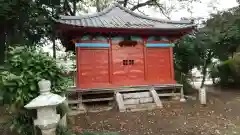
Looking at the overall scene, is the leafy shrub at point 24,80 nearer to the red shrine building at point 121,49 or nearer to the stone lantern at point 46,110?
the stone lantern at point 46,110

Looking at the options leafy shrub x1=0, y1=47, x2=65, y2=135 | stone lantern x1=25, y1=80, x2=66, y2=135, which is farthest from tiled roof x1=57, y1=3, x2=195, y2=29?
stone lantern x1=25, y1=80, x2=66, y2=135

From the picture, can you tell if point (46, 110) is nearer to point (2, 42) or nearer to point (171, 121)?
point (171, 121)

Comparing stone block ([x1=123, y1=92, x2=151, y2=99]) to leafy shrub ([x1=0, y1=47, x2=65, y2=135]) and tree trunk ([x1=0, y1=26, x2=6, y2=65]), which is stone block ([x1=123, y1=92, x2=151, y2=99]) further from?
tree trunk ([x1=0, y1=26, x2=6, y2=65])

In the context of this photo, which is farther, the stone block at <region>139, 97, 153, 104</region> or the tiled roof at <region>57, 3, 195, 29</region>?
the tiled roof at <region>57, 3, 195, 29</region>

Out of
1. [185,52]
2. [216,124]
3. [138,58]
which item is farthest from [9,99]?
[185,52]

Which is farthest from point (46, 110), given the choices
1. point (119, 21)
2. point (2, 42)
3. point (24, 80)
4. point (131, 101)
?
point (2, 42)

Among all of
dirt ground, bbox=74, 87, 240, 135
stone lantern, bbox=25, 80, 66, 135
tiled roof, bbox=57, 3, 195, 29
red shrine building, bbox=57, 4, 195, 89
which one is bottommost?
dirt ground, bbox=74, 87, 240, 135

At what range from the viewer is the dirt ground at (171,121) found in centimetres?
605

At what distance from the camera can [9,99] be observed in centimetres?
407

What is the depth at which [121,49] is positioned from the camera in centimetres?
979

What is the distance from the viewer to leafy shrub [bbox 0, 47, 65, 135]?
3.99 m

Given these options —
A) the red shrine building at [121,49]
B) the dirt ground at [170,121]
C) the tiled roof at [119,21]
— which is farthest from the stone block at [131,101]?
the tiled roof at [119,21]

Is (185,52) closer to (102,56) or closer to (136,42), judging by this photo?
(136,42)

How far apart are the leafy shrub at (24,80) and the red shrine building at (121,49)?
13.7ft
